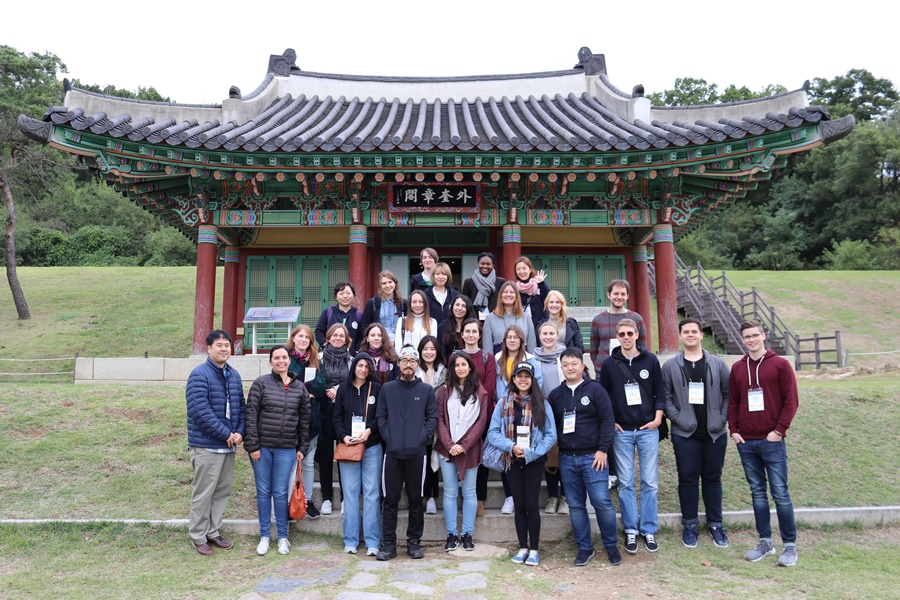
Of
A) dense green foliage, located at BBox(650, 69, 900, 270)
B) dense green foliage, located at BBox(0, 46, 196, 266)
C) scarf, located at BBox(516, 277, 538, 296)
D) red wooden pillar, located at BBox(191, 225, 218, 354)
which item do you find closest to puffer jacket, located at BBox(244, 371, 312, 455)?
scarf, located at BBox(516, 277, 538, 296)

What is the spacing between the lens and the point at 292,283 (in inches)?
456

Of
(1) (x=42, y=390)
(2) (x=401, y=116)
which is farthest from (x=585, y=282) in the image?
(1) (x=42, y=390)

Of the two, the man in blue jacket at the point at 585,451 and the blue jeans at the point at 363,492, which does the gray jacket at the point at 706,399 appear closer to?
the man in blue jacket at the point at 585,451

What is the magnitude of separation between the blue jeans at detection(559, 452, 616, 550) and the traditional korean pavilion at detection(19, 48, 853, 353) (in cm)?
542

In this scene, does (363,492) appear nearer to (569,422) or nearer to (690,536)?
(569,422)

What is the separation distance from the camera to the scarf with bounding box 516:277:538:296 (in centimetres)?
→ 652

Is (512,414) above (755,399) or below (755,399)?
below

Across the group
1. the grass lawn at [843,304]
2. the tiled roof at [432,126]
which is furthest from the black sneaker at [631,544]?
the grass lawn at [843,304]

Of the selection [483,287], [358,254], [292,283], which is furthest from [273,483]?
[292,283]

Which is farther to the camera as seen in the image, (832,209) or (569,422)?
(832,209)

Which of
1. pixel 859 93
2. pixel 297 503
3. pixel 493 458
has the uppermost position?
pixel 859 93

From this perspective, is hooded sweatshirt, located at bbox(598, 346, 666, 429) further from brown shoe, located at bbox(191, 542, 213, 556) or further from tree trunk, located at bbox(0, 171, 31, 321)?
tree trunk, located at bbox(0, 171, 31, 321)

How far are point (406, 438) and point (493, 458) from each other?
0.78 m

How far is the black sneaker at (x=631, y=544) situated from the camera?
5211 millimetres
